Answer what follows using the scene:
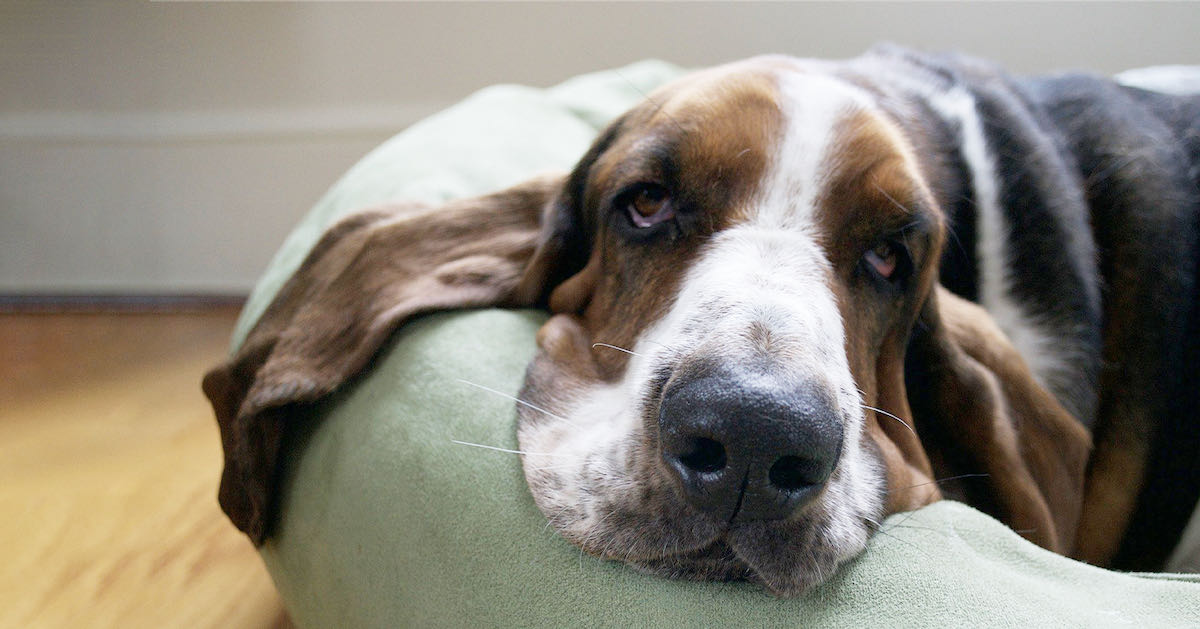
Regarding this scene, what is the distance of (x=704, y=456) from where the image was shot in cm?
111

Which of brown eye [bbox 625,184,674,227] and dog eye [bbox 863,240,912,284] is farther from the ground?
brown eye [bbox 625,184,674,227]

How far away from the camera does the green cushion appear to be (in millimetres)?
1161

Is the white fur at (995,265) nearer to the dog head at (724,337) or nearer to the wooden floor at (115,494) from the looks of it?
the dog head at (724,337)

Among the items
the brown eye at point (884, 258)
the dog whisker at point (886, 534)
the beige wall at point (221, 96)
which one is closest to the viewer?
the dog whisker at point (886, 534)

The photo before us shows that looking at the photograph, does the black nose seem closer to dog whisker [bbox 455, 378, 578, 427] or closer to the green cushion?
the green cushion

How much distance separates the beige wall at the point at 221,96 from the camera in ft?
13.2

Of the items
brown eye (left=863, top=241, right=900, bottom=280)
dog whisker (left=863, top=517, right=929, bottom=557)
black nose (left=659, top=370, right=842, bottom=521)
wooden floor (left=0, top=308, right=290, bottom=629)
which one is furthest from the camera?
wooden floor (left=0, top=308, right=290, bottom=629)

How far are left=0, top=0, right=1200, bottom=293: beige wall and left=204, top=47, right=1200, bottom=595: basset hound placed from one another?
6.39ft

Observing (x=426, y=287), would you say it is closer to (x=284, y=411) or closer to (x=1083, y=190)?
(x=284, y=411)

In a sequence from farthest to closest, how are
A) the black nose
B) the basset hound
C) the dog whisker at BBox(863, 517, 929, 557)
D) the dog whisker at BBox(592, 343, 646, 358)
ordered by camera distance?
the dog whisker at BBox(592, 343, 646, 358) → the dog whisker at BBox(863, 517, 929, 557) → the basset hound → the black nose

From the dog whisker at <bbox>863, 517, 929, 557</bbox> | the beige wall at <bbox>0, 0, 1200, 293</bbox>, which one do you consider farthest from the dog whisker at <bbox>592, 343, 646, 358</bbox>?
the beige wall at <bbox>0, 0, 1200, 293</bbox>

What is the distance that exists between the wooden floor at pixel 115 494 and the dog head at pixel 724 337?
0.56 meters

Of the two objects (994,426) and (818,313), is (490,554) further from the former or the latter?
(994,426)

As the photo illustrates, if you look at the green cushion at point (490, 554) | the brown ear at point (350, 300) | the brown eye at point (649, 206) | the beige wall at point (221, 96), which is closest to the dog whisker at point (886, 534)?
the green cushion at point (490, 554)
